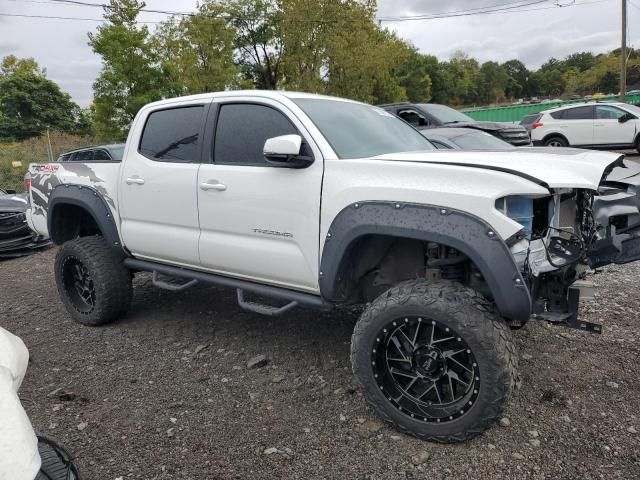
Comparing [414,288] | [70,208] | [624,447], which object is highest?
[70,208]

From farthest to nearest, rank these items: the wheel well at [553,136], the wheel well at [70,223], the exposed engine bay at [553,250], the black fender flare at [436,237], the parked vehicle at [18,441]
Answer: the wheel well at [553,136], the wheel well at [70,223], the exposed engine bay at [553,250], the black fender flare at [436,237], the parked vehicle at [18,441]

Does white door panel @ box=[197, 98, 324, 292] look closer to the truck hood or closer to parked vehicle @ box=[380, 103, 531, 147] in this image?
the truck hood

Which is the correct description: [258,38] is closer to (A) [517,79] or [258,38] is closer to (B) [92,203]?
(B) [92,203]

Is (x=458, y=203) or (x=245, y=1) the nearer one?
(x=458, y=203)

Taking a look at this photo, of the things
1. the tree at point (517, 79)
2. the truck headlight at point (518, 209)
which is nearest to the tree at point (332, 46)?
the truck headlight at point (518, 209)

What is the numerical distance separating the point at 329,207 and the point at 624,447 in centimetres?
197

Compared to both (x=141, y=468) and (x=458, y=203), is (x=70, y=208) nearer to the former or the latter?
(x=141, y=468)

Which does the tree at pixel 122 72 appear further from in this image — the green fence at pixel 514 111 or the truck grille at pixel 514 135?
the green fence at pixel 514 111

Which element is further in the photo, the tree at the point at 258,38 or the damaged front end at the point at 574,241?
the tree at the point at 258,38

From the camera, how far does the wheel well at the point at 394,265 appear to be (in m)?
2.92

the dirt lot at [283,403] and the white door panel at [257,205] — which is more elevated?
the white door panel at [257,205]

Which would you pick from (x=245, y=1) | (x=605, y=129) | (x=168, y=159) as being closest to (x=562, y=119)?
(x=605, y=129)

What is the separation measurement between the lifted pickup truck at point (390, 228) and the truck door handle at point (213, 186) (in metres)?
0.01

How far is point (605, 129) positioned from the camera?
49.2 feet
